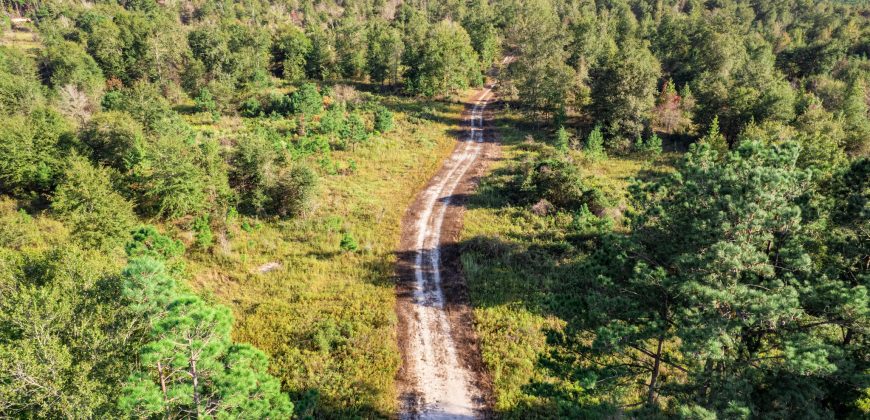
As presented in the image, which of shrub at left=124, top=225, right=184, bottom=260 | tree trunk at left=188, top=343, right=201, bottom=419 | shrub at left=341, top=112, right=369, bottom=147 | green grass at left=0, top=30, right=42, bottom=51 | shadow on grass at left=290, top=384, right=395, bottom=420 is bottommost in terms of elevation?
shadow on grass at left=290, top=384, right=395, bottom=420

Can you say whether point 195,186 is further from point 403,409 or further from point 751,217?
point 751,217

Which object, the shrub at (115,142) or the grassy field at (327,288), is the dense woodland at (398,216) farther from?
the shrub at (115,142)

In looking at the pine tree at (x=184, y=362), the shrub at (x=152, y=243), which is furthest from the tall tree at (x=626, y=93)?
the pine tree at (x=184, y=362)

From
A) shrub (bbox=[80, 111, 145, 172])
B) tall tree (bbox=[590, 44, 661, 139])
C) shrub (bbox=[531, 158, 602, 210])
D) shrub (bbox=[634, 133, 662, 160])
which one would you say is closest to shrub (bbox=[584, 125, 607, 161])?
tall tree (bbox=[590, 44, 661, 139])

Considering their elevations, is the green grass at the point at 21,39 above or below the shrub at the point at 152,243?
above

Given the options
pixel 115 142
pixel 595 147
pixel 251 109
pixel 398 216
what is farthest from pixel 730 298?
pixel 251 109

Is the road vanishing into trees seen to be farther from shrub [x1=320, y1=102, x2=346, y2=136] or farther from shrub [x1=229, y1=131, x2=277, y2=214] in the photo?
shrub [x1=320, y1=102, x2=346, y2=136]

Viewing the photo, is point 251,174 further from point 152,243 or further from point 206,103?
point 206,103
